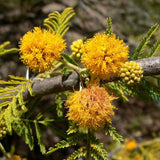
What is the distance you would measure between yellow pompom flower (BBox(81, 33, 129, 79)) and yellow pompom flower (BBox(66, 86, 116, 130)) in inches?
6.0

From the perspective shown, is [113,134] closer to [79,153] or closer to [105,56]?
[79,153]

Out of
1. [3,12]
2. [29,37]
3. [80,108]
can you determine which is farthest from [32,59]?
[3,12]

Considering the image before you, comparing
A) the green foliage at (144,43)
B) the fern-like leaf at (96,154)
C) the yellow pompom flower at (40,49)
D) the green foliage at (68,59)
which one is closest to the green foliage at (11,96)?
the yellow pompom flower at (40,49)

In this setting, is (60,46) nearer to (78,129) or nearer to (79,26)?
(78,129)

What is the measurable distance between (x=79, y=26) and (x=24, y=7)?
152 cm

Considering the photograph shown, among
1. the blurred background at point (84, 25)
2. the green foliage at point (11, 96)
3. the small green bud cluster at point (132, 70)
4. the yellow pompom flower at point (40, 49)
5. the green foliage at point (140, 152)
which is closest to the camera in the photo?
the small green bud cluster at point (132, 70)

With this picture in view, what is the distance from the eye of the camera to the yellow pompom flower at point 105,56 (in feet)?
5.44

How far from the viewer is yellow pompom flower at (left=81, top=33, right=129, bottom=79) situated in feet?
5.44

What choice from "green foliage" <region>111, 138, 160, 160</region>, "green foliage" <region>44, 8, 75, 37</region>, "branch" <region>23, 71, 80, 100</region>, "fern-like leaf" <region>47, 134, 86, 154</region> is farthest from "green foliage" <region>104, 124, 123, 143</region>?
"green foliage" <region>111, 138, 160, 160</region>

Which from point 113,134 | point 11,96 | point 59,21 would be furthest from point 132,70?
point 59,21

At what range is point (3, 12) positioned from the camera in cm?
602

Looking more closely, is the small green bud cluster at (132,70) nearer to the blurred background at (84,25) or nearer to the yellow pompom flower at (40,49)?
the yellow pompom flower at (40,49)

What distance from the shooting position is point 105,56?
1.70 meters

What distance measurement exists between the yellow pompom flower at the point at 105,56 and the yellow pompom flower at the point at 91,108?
0.50ft
